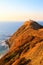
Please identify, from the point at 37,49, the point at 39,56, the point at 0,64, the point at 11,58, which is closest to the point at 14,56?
the point at 11,58

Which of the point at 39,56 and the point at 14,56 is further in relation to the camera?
the point at 14,56

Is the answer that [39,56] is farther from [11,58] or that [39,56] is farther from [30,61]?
[11,58]

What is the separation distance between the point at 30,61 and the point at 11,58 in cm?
698

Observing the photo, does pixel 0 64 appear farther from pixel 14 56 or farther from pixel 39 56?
pixel 39 56

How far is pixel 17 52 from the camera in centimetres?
3441

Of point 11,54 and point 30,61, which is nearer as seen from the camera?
point 30,61

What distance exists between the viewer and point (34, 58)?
27641 millimetres

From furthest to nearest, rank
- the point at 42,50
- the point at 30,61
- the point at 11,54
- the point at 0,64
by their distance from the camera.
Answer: the point at 11,54
the point at 0,64
the point at 42,50
the point at 30,61

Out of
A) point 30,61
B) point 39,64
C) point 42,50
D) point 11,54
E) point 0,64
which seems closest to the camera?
point 39,64

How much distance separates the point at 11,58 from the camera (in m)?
33.5

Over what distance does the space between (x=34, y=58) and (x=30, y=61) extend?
0.81 metres

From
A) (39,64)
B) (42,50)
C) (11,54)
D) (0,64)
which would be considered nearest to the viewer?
(39,64)

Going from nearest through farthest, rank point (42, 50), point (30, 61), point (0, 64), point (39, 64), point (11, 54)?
1. point (39, 64)
2. point (30, 61)
3. point (42, 50)
4. point (0, 64)
5. point (11, 54)

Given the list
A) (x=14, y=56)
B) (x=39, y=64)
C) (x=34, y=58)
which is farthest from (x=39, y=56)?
(x=14, y=56)
